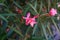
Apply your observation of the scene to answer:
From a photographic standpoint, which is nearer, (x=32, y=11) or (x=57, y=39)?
(x=32, y=11)

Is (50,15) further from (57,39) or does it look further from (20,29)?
(57,39)

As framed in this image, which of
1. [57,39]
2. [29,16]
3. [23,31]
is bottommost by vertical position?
[57,39]

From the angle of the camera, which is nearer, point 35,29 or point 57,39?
point 35,29

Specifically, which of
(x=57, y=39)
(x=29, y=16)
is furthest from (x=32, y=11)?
(x=57, y=39)

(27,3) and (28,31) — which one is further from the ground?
(27,3)

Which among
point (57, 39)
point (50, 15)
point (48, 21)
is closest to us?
point (50, 15)

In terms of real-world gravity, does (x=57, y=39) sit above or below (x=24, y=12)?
below

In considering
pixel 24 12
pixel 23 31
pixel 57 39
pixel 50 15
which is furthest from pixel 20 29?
pixel 57 39

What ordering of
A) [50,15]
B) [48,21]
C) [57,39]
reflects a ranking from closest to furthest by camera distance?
1. [50,15]
2. [48,21]
3. [57,39]

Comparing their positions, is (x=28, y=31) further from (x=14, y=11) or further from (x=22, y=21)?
(x=14, y=11)
